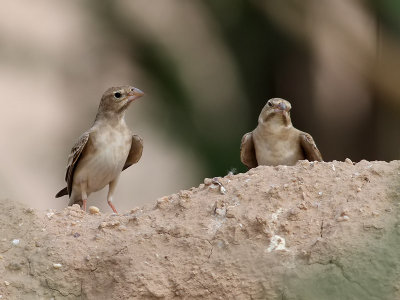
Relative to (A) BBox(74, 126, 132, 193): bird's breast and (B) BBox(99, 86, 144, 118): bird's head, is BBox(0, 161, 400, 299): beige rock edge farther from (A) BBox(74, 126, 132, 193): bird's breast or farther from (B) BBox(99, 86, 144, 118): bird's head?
(B) BBox(99, 86, 144, 118): bird's head

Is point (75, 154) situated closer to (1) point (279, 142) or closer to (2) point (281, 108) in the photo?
(1) point (279, 142)

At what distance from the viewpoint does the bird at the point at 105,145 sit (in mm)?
9227

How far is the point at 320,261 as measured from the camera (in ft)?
14.9

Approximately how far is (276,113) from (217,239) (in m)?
Answer: 3.14

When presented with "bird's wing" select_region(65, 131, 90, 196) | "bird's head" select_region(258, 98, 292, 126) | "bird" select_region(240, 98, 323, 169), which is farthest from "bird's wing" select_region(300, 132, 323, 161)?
"bird's wing" select_region(65, 131, 90, 196)

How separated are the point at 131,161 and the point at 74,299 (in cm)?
492

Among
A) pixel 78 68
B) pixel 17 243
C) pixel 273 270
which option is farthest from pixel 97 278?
pixel 78 68

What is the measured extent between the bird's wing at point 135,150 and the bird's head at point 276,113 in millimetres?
2023

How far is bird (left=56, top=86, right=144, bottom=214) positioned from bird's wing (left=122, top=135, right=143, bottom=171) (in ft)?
0.11

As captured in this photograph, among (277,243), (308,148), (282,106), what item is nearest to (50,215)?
(277,243)

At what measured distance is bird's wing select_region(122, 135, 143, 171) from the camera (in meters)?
9.60

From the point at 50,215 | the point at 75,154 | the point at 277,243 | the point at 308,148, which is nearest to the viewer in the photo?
the point at 277,243

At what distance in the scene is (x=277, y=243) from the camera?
4934 millimetres

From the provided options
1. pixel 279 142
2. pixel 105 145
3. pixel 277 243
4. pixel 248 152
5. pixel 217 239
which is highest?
pixel 279 142
